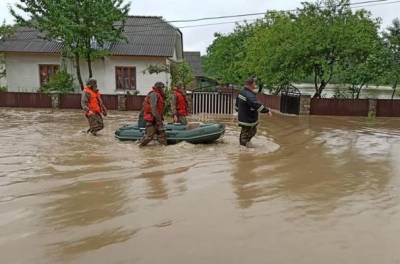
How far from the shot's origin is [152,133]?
405 inches

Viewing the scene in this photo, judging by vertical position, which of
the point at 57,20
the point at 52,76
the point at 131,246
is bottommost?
the point at 131,246

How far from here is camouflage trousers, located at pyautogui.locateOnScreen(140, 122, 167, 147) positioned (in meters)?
10.3

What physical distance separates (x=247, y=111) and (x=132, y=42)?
18.4 metres

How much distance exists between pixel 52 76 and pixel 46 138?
14711mm

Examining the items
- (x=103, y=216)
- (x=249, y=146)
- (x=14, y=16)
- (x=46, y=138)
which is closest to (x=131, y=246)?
(x=103, y=216)

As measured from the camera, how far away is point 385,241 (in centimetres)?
460

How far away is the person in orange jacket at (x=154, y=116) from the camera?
397 inches

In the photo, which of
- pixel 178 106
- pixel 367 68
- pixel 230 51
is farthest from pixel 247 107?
pixel 230 51

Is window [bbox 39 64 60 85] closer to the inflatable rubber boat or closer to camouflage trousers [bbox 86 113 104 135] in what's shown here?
camouflage trousers [bbox 86 113 104 135]

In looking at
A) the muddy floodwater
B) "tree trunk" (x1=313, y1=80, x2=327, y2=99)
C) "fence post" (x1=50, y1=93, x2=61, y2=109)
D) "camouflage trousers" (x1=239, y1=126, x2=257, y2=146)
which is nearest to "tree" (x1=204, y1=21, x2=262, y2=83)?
"tree trunk" (x1=313, y1=80, x2=327, y2=99)

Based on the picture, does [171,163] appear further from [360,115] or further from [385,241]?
[360,115]

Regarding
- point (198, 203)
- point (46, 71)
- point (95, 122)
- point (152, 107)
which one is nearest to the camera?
point (198, 203)

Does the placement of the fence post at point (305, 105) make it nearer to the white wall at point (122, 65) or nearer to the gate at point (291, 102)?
the gate at point (291, 102)

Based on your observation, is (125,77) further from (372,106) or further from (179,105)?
(179,105)
